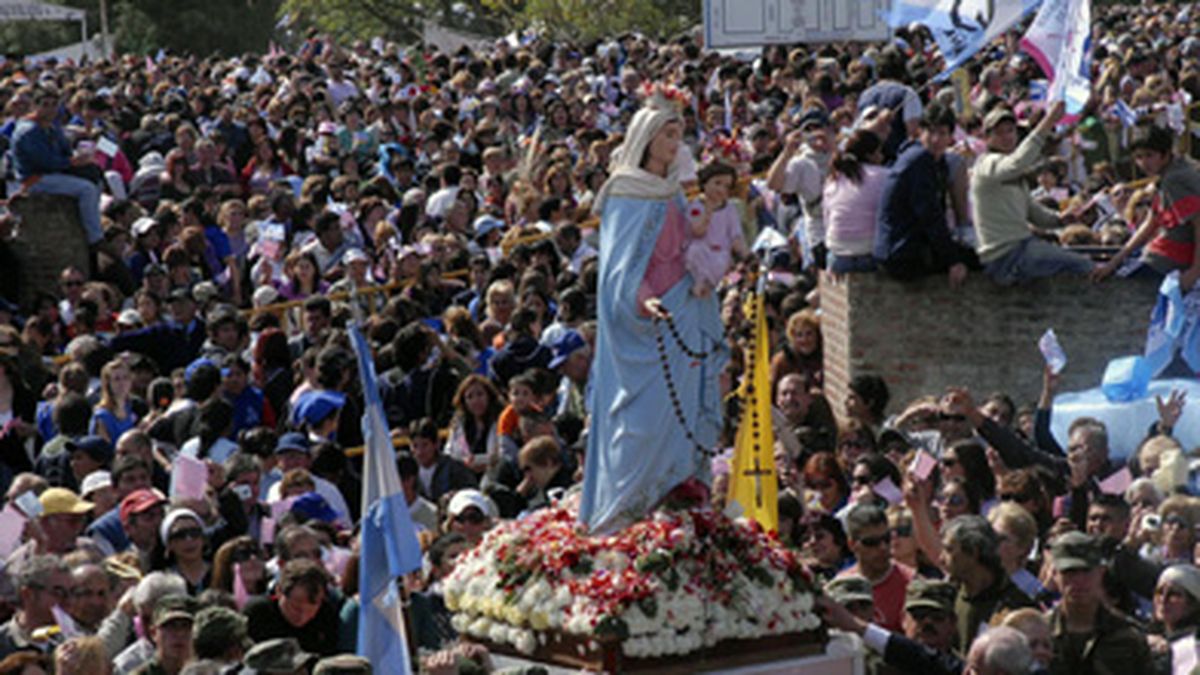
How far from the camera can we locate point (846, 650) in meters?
11.2

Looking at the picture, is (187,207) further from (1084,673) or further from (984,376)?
(1084,673)

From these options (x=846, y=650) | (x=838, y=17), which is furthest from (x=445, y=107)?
(x=846, y=650)

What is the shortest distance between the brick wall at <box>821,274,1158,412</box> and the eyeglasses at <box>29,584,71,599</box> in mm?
7393

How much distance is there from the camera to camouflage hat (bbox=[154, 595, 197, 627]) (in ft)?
38.0

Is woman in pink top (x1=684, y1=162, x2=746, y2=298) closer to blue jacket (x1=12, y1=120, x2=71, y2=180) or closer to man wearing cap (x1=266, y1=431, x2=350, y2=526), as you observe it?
man wearing cap (x1=266, y1=431, x2=350, y2=526)

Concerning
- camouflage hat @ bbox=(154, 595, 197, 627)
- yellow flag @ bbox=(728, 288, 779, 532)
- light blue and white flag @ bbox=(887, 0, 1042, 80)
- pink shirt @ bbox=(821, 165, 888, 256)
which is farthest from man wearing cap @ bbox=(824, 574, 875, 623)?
light blue and white flag @ bbox=(887, 0, 1042, 80)

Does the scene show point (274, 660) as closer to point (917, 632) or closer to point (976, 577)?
point (917, 632)

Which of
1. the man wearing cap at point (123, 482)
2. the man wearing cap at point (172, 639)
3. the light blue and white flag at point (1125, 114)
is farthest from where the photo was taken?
the light blue and white flag at point (1125, 114)

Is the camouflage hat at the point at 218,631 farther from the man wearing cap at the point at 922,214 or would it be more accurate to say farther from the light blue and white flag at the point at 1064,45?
the light blue and white flag at the point at 1064,45

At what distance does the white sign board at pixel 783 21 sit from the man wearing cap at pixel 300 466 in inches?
710

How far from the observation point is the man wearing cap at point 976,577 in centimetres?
1130

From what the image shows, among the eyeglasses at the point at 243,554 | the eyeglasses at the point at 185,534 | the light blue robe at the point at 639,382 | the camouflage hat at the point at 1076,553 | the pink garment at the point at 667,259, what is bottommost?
the eyeglasses at the point at 185,534

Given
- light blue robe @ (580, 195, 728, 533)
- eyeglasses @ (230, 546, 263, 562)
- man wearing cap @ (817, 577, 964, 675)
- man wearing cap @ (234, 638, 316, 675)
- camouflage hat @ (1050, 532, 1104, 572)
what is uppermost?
light blue robe @ (580, 195, 728, 533)

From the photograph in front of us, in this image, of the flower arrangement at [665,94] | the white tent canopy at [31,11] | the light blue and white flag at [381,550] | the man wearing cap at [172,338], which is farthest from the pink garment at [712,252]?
the white tent canopy at [31,11]
